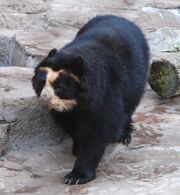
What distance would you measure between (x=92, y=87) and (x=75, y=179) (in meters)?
0.65

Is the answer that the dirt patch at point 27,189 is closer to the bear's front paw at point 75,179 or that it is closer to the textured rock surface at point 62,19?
the bear's front paw at point 75,179

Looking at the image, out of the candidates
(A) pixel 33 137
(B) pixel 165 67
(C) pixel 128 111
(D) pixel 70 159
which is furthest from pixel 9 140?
(B) pixel 165 67

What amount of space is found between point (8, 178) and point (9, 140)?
18.5 inches

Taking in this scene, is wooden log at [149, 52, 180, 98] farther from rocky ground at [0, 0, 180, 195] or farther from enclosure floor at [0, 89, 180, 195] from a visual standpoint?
enclosure floor at [0, 89, 180, 195]

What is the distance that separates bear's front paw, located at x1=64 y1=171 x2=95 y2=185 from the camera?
416 cm

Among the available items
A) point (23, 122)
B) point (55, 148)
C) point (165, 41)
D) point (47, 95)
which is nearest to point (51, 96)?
point (47, 95)

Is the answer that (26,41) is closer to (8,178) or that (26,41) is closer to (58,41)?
(58,41)

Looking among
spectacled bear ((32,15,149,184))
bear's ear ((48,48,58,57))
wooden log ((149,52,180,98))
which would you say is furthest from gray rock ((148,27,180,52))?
bear's ear ((48,48,58,57))

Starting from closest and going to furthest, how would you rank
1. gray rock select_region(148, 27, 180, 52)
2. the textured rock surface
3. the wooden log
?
1. the wooden log
2. the textured rock surface
3. gray rock select_region(148, 27, 180, 52)

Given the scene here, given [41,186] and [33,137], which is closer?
[41,186]

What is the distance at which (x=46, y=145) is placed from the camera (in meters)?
4.82

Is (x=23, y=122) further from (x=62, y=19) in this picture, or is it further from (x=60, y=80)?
(x=62, y=19)

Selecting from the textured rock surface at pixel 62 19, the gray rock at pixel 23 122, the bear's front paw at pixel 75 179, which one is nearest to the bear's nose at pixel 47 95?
the bear's front paw at pixel 75 179

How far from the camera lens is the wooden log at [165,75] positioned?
5.71 meters
